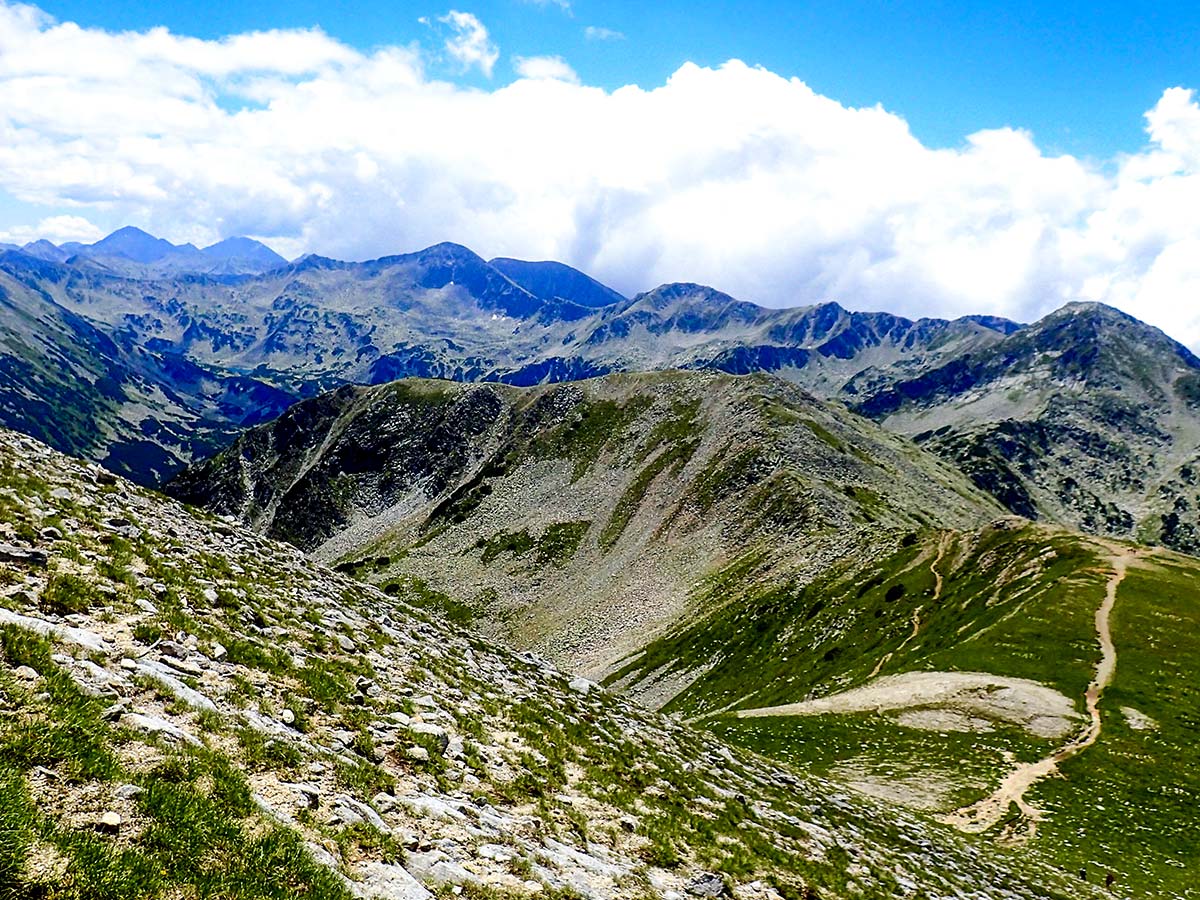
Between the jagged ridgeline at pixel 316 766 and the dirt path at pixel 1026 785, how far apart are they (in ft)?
14.6

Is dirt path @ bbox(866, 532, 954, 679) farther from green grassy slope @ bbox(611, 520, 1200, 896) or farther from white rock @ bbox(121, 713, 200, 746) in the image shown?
white rock @ bbox(121, 713, 200, 746)

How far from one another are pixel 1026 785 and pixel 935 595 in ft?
155

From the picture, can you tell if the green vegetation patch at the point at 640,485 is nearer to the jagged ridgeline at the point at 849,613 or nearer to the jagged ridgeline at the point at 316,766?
the jagged ridgeline at the point at 849,613

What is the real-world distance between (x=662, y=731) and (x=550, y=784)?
13.9 m

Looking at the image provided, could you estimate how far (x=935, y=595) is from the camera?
275ft

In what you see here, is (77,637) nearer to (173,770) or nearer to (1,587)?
(1,587)

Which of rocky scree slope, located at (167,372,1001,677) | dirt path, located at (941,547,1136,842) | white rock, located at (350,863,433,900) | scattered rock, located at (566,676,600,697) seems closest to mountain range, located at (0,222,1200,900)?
white rock, located at (350,863,433,900)

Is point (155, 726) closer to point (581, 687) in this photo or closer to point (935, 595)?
point (581, 687)

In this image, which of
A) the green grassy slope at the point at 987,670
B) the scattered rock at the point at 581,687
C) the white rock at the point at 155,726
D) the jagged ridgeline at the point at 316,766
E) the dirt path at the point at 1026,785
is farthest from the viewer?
the green grassy slope at the point at 987,670

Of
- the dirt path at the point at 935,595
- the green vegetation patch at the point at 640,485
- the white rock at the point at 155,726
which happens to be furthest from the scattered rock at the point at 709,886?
the green vegetation patch at the point at 640,485

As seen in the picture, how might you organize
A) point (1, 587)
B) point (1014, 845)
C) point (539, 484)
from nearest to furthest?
point (1, 587) → point (1014, 845) → point (539, 484)

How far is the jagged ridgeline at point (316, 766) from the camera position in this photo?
29.7 feet

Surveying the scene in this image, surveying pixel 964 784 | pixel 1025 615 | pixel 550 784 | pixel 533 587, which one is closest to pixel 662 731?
pixel 550 784

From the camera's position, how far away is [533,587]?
499ft
